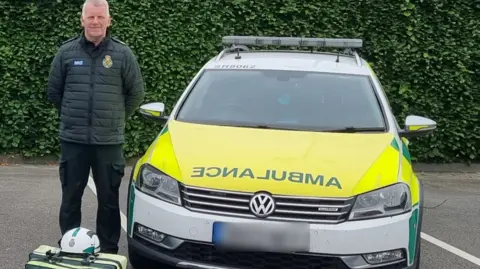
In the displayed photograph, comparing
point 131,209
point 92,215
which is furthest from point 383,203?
point 92,215

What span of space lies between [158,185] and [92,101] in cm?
91

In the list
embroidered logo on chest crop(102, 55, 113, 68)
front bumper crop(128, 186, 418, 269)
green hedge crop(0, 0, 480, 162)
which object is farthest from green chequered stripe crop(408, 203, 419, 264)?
green hedge crop(0, 0, 480, 162)

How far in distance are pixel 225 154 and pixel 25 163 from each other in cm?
565

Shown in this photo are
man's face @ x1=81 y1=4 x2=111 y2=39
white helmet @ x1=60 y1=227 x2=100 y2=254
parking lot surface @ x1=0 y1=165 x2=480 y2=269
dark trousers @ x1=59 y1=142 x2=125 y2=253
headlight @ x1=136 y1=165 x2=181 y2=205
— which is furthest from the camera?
parking lot surface @ x1=0 y1=165 x2=480 y2=269

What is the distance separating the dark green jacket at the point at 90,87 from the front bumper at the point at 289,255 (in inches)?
36.8

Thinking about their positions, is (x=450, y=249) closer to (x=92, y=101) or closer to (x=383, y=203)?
(x=383, y=203)

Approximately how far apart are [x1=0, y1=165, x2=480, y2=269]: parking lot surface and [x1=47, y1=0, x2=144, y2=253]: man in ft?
2.29

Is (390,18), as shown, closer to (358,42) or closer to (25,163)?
(358,42)

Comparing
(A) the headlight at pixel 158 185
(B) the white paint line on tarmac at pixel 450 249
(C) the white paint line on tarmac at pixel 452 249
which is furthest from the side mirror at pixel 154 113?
(C) the white paint line on tarmac at pixel 452 249

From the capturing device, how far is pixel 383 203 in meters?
3.74

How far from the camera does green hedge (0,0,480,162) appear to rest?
8406 mm

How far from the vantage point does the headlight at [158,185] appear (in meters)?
3.79

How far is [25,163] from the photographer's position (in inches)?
347

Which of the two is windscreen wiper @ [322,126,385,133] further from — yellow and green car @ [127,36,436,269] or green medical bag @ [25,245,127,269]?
green medical bag @ [25,245,127,269]
